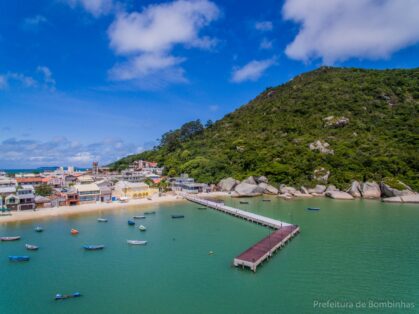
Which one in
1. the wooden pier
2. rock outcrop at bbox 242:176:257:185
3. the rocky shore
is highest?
rock outcrop at bbox 242:176:257:185

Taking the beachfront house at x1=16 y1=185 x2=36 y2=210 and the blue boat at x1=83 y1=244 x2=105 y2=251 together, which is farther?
the beachfront house at x1=16 y1=185 x2=36 y2=210

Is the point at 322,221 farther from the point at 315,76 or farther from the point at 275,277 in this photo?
the point at 315,76

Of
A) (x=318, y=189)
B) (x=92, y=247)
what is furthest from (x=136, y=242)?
(x=318, y=189)

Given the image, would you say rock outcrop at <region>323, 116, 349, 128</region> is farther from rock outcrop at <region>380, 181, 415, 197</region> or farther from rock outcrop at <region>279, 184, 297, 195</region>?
rock outcrop at <region>279, 184, 297, 195</region>

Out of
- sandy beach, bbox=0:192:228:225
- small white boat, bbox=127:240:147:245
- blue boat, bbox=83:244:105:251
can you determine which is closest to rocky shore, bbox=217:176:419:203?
sandy beach, bbox=0:192:228:225

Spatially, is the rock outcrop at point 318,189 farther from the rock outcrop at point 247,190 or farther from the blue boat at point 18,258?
the blue boat at point 18,258

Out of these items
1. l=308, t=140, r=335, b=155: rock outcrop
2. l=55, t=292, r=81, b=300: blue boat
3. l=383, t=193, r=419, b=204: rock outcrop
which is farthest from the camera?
l=308, t=140, r=335, b=155: rock outcrop

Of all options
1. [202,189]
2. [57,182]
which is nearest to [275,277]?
[202,189]

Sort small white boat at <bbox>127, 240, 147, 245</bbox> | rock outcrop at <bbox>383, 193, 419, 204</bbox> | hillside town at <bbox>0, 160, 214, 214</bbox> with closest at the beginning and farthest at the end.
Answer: small white boat at <bbox>127, 240, 147, 245</bbox> < hillside town at <bbox>0, 160, 214, 214</bbox> < rock outcrop at <bbox>383, 193, 419, 204</bbox>
